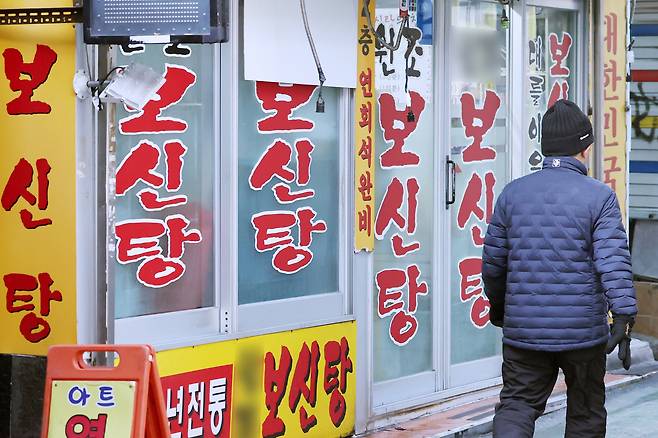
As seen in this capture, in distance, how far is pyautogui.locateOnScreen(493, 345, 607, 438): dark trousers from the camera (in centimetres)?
643

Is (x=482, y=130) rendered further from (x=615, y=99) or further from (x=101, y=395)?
(x=101, y=395)

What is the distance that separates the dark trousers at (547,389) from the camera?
6.43 metres

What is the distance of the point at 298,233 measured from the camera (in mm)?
7828

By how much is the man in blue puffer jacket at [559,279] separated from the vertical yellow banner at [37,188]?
7.16 feet

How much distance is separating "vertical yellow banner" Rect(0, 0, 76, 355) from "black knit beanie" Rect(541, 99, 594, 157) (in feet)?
7.93

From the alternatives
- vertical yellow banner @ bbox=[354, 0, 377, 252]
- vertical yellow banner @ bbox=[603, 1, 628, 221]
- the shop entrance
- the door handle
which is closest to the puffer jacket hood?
vertical yellow banner @ bbox=[354, 0, 377, 252]

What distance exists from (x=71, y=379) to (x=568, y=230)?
8.40 feet

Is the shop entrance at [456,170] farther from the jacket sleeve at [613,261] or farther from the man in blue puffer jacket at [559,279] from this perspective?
the jacket sleeve at [613,261]

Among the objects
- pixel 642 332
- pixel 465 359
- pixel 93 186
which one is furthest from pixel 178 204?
pixel 642 332

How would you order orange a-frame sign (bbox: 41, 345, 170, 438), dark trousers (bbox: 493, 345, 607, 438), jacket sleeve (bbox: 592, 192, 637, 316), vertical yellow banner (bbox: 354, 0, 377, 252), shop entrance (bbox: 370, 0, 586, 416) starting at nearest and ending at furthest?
orange a-frame sign (bbox: 41, 345, 170, 438)
jacket sleeve (bbox: 592, 192, 637, 316)
dark trousers (bbox: 493, 345, 607, 438)
vertical yellow banner (bbox: 354, 0, 377, 252)
shop entrance (bbox: 370, 0, 586, 416)

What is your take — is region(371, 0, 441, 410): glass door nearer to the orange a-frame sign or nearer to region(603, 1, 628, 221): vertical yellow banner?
region(603, 1, 628, 221): vertical yellow banner

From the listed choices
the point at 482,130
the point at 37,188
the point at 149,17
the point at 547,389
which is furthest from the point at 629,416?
the point at 149,17

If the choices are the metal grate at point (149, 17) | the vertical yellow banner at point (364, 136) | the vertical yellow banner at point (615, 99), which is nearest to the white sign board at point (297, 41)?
the vertical yellow banner at point (364, 136)

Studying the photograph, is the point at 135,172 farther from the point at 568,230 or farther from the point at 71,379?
the point at 568,230
